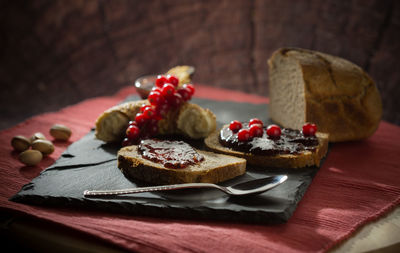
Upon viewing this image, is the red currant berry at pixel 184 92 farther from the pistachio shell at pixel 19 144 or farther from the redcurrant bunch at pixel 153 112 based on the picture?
the pistachio shell at pixel 19 144

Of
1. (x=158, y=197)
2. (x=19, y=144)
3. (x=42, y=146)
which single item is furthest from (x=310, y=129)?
(x=19, y=144)

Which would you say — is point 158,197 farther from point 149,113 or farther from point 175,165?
point 149,113

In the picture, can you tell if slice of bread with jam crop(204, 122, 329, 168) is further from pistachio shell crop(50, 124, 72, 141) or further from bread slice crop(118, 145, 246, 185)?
pistachio shell crop(50, 124, 72, 141)

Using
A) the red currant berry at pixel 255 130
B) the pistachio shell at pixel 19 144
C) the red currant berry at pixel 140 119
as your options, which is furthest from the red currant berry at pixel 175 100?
the pistachio shell at pixel 19 144

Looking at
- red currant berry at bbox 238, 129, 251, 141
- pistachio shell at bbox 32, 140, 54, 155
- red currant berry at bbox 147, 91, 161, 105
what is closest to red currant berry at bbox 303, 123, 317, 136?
red currant berry at bbox 238, 129, 251, 141

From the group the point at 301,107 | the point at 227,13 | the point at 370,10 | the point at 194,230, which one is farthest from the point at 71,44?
the point at 194,230

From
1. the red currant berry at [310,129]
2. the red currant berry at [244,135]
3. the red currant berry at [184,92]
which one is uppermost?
the red currant berry at [184,92]
